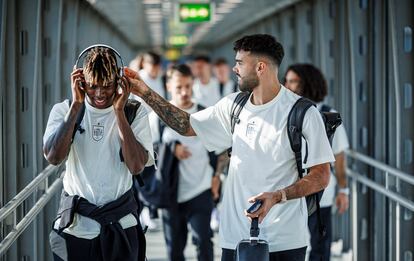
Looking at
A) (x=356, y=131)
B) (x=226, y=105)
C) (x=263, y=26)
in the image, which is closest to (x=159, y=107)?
(x=226, y=105)

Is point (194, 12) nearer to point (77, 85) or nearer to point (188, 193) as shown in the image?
point (188, 193)

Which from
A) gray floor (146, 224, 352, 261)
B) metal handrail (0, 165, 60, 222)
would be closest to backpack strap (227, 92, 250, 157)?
metal handrail (0, 165, 60, 222)

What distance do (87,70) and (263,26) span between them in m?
13.6

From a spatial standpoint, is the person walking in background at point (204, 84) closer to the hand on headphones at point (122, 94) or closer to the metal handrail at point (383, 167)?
the metal handrail at point (383, 167)

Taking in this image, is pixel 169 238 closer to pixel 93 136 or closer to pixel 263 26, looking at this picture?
pixel 93 136

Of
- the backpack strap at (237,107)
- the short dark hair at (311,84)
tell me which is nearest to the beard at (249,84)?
the backpack strap at (237,107)

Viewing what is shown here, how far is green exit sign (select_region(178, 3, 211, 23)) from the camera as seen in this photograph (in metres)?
12.7

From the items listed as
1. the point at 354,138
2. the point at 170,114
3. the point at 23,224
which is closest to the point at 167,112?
the point at 170,114

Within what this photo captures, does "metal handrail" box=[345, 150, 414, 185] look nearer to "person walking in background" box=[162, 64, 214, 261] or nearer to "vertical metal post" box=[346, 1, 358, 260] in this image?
"vertical metal post" box=[346, 1, 358, 260]

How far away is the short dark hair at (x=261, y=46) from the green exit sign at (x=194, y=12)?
321 inches

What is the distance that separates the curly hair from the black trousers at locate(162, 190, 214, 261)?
2598 mm

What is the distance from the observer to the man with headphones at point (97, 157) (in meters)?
4.24

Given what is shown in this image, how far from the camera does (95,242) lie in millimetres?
4316

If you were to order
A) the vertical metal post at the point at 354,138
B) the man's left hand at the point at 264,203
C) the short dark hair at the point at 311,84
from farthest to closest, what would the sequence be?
the vertical metal post at the point at 354,138 < the short dark hair at the point at 311,84 < the man's left hand at the point at 264,203
